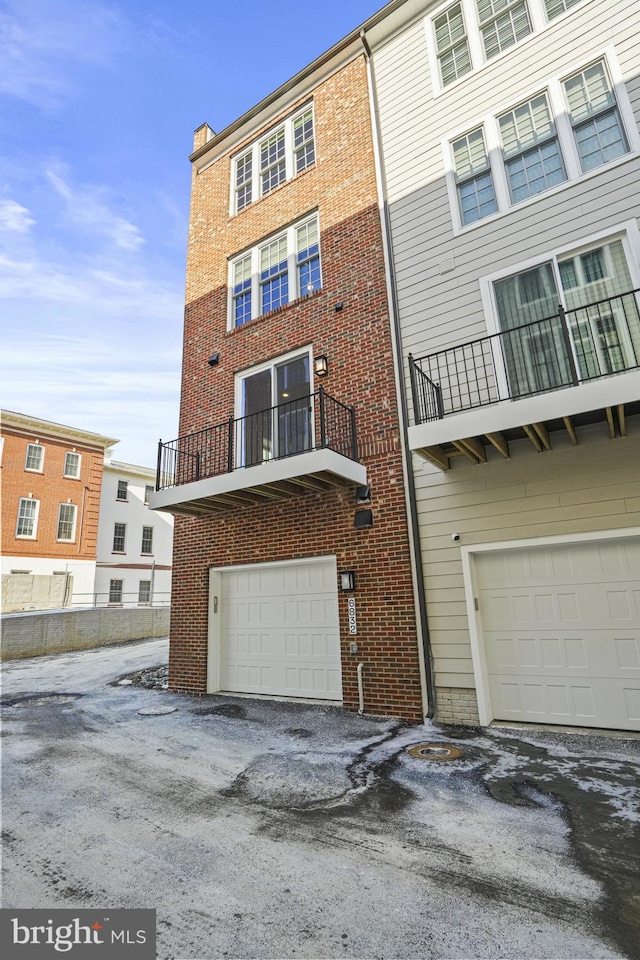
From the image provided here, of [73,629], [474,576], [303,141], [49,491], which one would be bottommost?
[73,629]

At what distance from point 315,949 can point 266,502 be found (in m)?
6.30

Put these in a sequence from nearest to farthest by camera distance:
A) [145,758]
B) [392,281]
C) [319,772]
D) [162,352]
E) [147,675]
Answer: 1. [319,772]
2. [145,758]
3. [392,281]
4. [147,675]
5. [162,352]

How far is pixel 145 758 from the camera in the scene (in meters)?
4.90

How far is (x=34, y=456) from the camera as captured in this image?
2152cm

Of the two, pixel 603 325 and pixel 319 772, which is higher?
pixel 603 325

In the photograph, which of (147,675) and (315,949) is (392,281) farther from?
(147,675)

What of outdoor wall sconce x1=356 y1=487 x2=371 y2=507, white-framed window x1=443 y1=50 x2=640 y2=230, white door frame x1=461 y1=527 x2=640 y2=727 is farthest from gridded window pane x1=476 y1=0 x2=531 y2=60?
white door frame x1=461 y1=527 x2=640 y2=727

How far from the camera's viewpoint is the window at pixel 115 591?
23172 millimetres

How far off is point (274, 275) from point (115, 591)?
1954cm

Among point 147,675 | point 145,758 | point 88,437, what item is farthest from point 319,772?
point 88,437

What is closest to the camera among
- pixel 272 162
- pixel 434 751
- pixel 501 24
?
pixel 434 751

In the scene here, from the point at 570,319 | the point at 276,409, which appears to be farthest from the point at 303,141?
the point at 570,319

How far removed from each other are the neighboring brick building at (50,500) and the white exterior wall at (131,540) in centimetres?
92

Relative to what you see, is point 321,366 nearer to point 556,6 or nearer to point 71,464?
point 556,6
